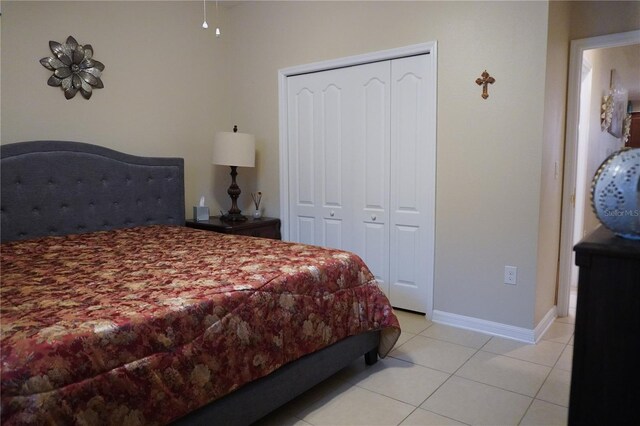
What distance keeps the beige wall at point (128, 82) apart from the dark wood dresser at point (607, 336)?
3282 millimetres

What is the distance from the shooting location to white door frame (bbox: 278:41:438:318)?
3055mm

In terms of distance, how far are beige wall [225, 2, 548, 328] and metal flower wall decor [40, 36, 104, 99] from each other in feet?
6.23

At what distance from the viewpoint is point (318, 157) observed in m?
3.77

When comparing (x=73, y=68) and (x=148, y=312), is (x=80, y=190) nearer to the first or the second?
(x=73, y=68)

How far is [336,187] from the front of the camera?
12.1 feet

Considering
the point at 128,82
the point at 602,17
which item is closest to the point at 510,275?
the point at 602,17

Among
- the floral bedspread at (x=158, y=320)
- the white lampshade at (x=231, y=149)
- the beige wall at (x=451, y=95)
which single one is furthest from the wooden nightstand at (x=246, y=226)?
the floral bedspread at (x=158, y=320)

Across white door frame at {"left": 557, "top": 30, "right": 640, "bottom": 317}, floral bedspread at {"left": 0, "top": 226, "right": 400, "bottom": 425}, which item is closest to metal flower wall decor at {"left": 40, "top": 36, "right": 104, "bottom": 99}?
floral bedspread at {"left": 0, "top": 226, "right": 400, "bottom": 425}

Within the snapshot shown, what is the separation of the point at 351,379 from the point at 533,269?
1.38m

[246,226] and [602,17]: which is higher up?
[602,17]

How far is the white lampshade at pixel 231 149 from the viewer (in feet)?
12.1

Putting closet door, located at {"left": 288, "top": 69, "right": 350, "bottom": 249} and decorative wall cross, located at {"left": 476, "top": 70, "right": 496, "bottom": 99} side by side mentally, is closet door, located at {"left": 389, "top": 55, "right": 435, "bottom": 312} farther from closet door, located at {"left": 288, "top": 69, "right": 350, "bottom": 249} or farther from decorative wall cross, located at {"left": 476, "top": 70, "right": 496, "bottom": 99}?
closet door, located at {"left": 288, "top": 69, "right": 350, "bottom": 249}

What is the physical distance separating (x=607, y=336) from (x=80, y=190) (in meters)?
3.16

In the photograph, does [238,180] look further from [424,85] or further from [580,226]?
[580,226]
